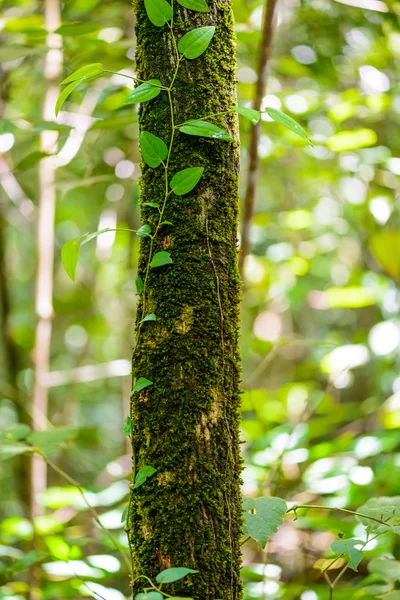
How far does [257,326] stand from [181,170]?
2003 mm

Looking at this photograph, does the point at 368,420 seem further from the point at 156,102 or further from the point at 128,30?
the point at 156,102

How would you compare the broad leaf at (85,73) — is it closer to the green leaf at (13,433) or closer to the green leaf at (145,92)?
the green leaf at (145,92)

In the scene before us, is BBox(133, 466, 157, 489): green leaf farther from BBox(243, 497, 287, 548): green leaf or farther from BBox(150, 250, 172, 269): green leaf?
BBox(150, 250, 172, 269): green leaf

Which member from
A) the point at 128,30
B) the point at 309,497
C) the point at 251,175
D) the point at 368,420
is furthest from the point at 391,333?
the point at 128,30

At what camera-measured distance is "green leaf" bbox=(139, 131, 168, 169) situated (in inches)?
38.3

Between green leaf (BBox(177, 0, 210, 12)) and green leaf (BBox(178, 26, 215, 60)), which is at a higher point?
green leaf (BBox(177, 0, 210, 12))

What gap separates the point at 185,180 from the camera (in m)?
0.96

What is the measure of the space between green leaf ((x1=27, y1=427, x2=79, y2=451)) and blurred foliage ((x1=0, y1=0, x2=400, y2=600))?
46 mm

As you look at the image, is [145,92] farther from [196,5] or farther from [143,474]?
[143,474]

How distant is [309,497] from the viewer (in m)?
2.88

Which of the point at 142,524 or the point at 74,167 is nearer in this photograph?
the point at 142,524

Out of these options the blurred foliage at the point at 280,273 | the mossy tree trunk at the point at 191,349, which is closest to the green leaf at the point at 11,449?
the blurred foliage at the point at 280,273

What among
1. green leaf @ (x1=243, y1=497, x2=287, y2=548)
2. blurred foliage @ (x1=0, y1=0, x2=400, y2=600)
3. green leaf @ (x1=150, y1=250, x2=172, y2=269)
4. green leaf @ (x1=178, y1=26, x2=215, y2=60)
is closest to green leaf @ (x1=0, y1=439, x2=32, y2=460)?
blurred foliage @ (x1=0, y1=0, x2=400, y2=600)

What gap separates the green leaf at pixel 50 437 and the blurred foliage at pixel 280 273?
0.15 ft
